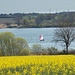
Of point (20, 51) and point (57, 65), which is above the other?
point (57, 65)

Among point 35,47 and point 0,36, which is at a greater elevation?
point 0,36

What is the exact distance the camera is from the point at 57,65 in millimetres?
13383

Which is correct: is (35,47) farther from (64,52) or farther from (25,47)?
(25,47)

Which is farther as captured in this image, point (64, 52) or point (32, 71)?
point (64, 52)

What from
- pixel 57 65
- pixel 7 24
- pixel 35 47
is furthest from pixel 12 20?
pixel 57 65

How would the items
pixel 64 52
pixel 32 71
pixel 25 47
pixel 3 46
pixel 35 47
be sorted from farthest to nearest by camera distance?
pixel 35 47 < pixel 64 52 < pixel 25 47 < pixel 3 46 < pixel 32 71

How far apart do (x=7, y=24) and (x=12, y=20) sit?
1046cm

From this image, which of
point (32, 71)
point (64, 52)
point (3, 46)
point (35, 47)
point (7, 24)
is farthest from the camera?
point (7, 24)

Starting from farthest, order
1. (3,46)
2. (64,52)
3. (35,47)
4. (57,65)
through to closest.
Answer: (35,47) < (64,52) < (3,46) < (57,65)

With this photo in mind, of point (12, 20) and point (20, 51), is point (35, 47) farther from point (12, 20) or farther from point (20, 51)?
point (12, 20)

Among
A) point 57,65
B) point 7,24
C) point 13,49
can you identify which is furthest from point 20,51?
point 7,24

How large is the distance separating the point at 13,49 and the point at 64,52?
11.1 meters

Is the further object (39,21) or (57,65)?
(39,21)

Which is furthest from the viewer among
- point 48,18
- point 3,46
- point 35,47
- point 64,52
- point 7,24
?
point 48,18
